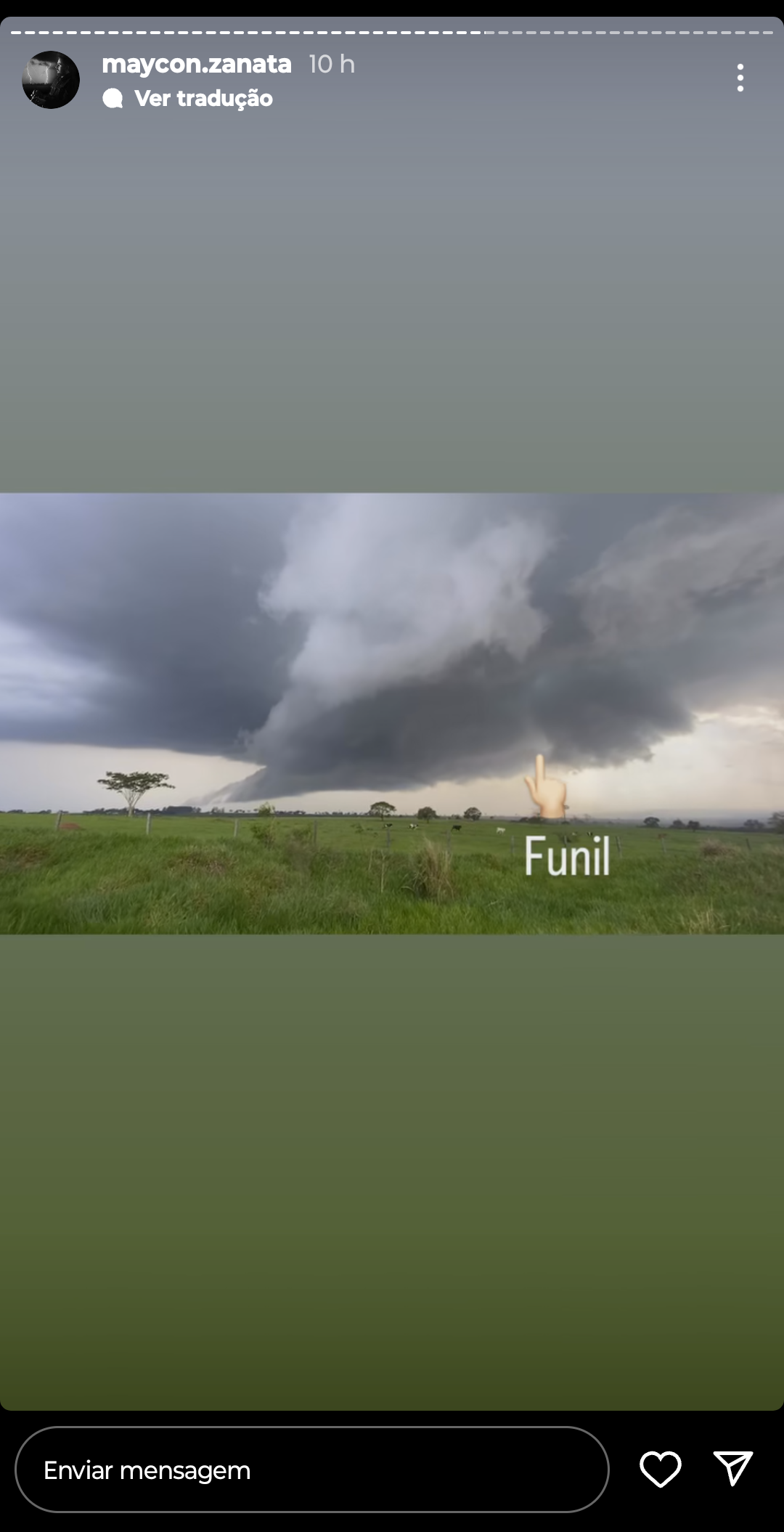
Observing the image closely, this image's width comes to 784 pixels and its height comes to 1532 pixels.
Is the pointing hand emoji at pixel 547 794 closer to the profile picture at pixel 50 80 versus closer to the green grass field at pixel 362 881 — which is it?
the green grass field at pixel 362 881

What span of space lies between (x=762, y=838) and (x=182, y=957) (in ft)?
7.26

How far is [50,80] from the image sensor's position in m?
2.34

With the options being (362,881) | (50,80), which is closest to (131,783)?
(362,881)

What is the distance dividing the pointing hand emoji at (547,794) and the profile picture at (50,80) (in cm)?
302

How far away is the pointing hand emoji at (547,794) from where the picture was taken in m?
2.49

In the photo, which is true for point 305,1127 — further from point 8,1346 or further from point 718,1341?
point 718,1341

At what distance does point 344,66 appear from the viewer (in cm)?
235
